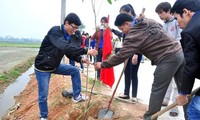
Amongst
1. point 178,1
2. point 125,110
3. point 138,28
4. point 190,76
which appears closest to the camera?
point 190,76

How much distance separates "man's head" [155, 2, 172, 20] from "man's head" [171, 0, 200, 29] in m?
2.32

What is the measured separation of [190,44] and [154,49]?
1645 mm

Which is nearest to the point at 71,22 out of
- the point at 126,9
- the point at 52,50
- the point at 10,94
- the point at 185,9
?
the point at 52,50

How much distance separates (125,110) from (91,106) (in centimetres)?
68

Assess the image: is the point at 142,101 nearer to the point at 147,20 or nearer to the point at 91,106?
the point at 91,106

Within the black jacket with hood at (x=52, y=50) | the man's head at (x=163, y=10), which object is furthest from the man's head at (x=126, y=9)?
the black jacket with hood at (x=52, y=50)

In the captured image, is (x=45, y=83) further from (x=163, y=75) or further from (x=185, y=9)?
(x=185, y=9)

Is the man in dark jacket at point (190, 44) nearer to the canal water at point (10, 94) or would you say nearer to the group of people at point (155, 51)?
the group of people at point (155, 51)

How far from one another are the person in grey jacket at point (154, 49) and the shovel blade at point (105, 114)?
1067mm

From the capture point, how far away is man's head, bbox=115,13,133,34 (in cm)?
430

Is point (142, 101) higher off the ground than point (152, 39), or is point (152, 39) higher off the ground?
point (152, 39)

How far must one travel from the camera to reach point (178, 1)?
9.41ft

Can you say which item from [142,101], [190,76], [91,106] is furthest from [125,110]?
[190,76]

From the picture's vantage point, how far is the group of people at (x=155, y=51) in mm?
2646
